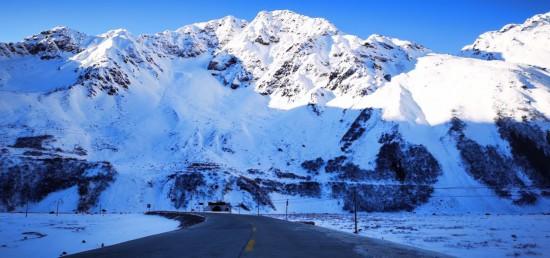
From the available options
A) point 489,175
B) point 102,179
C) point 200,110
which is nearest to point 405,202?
point 489,175

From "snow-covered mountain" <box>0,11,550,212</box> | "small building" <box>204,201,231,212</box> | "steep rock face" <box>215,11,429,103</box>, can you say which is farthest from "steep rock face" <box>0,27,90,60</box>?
"small building" <box>204,201,231,212</box>

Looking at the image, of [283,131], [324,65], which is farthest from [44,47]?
[324,65]

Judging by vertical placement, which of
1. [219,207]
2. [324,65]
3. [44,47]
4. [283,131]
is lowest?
[219,207]

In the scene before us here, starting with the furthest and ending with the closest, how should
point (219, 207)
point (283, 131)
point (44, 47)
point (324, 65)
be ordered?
point (44, 47) < point (324, 65) < point (283, 131) < point (219, 207)

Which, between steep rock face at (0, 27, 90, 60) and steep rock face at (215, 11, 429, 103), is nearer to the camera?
steep rock face at (215, 11, 429, 103)

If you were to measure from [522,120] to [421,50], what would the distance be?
80.7 meters

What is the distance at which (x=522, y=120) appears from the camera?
108750 millimetres

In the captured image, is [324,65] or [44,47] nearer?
[324,65]

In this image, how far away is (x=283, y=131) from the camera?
13612 centimetres

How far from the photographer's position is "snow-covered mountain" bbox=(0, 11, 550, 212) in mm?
95875

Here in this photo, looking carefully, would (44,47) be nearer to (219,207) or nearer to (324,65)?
(324,65)

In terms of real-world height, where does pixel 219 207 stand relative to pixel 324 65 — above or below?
below

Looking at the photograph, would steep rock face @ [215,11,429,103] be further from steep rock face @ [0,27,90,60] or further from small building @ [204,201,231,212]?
small building @ [204,201,231,212]

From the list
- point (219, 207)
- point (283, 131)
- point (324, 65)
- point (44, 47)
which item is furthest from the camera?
point (44, 47)
